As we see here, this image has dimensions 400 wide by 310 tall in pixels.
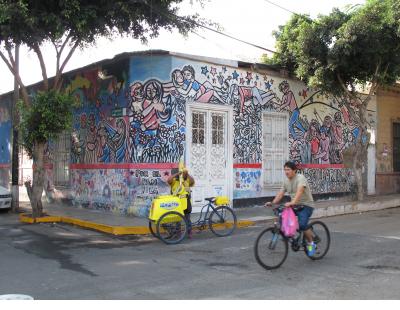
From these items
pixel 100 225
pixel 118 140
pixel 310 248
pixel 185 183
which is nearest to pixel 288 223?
pixel 310 248

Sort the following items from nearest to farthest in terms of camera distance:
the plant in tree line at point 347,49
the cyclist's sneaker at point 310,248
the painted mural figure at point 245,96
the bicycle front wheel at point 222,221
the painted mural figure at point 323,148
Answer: the cyclist's sneaker at point 310,248 < the bicycle front wheel at point 222,221 < the plant in tree line at point 347,49 < the painted mural figure at point 245,96 < the painted mural figure at point 323,148

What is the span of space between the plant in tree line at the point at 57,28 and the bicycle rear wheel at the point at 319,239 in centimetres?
610

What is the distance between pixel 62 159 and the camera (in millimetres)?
15680

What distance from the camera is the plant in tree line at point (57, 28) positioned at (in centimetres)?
986

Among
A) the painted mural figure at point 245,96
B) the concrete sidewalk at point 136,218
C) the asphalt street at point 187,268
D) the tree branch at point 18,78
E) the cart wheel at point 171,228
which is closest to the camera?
the asphalt street at point 187,268

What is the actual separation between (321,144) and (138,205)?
7.38 metres

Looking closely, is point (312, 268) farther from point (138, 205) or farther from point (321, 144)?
point (321, 144)

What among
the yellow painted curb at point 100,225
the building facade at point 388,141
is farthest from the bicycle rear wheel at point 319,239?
the building facade at point 388,141

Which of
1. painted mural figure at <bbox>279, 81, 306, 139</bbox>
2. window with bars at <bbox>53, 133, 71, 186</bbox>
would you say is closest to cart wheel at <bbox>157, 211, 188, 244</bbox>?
window with bars at <bbox>53, 133, 71, 186</bbox>

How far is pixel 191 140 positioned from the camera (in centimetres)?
1316

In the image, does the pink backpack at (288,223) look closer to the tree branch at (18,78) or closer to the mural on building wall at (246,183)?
the mural on building wall at (246,183)

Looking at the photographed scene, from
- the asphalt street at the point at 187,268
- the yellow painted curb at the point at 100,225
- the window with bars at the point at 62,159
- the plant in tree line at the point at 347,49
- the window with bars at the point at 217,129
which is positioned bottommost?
the asphalt street at the point at 187,268

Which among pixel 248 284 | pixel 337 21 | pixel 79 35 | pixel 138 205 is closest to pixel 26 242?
pixel 138 205

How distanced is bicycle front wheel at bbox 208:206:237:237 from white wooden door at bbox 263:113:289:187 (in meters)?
4.47
